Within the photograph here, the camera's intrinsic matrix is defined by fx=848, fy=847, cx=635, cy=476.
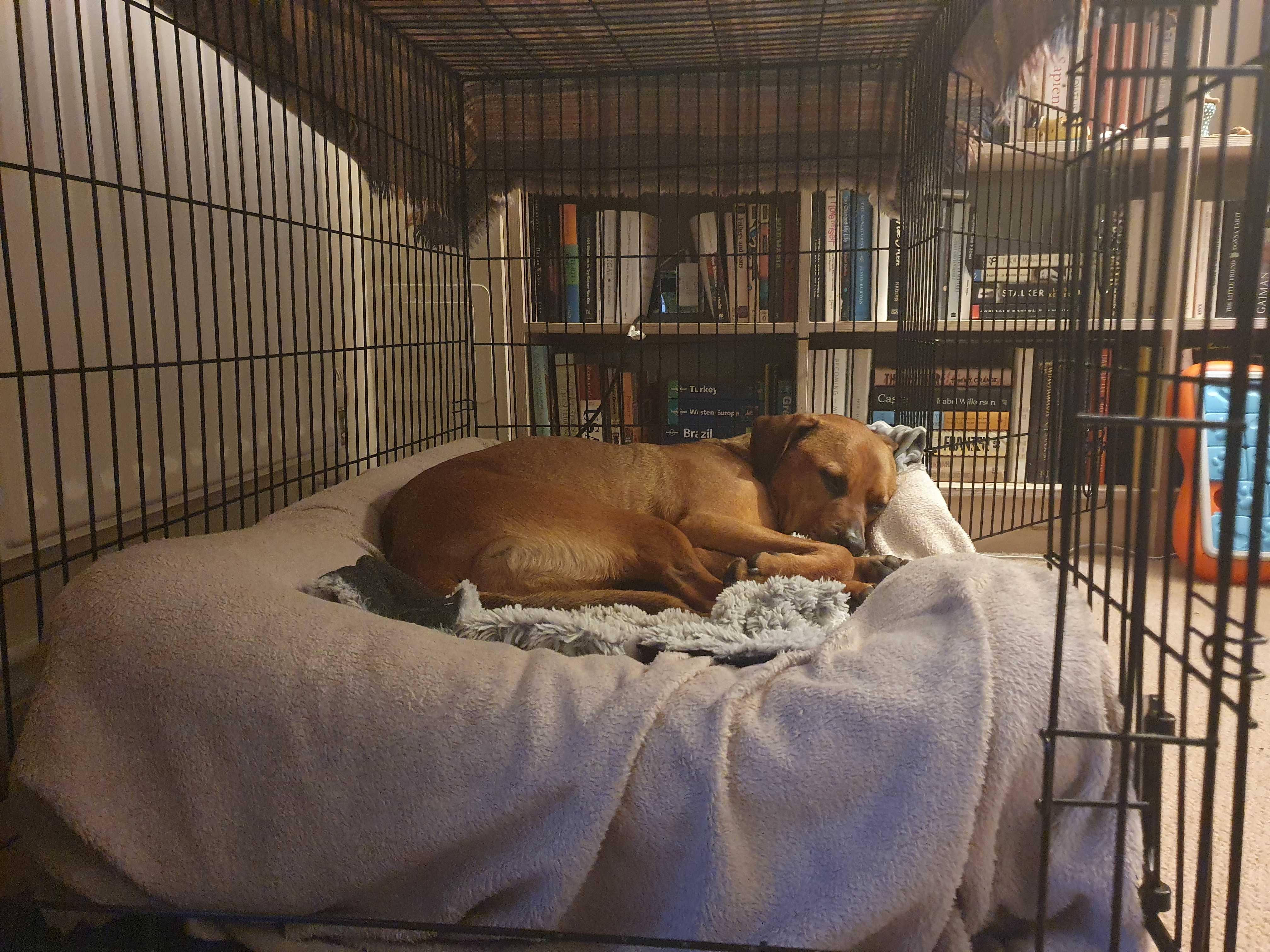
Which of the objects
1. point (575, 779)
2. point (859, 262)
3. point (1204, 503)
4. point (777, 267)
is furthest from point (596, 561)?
point (1204, 503)

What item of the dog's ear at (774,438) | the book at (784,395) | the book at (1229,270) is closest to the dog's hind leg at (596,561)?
the dog's ear at (774,438)

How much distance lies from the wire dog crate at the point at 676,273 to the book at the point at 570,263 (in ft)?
0.04

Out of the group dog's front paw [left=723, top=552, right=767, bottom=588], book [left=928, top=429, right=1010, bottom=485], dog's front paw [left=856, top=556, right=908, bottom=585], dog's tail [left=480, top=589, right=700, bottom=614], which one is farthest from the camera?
book [left=928, top=429, right=1010, bottom=485]

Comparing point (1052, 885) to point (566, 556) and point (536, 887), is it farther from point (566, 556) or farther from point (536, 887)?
point (566, 556)

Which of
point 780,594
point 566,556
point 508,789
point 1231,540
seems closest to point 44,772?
point 508,789

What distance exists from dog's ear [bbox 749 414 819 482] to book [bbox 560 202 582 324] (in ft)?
3.66

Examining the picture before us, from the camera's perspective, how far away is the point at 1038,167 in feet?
10.7

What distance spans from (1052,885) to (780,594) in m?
0.71

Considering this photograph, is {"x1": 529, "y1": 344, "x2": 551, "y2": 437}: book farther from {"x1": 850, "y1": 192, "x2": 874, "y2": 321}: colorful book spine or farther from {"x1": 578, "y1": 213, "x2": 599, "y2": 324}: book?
{"x1": 850, "y1": 192, "x2": 874, "y2": 321}: colorful book spine

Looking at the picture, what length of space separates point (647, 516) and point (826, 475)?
58cm

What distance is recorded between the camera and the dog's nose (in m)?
2.21

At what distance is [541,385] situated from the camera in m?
3.48

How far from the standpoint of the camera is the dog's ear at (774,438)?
2.41 metres

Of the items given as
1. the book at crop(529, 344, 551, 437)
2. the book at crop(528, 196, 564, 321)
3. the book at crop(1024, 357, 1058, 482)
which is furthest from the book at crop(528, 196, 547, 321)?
the book at crop(1024, 357, 1058, 482)
